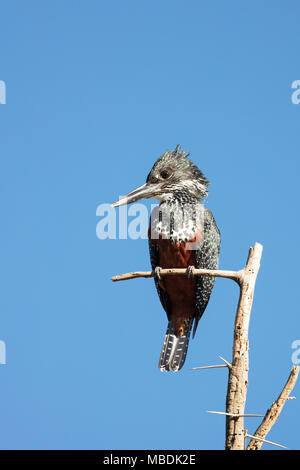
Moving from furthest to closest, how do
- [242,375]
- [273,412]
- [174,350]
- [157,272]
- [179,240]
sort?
[174,350] → [179,240] → [157,272] → [273,412] → [242,375]

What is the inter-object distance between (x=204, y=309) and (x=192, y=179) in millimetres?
1627

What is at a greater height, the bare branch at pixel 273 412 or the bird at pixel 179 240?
the bird at pixel 179 240

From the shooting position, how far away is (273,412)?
20.8ft

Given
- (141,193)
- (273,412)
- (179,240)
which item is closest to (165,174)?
(141,193)

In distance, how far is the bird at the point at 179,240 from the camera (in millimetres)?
7910

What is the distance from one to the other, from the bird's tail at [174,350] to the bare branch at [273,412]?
1849 mm

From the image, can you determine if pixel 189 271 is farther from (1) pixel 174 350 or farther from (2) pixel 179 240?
(1) pixel 174 350

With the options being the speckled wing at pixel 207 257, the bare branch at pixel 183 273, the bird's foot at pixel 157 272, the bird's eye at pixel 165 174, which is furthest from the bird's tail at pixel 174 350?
the bird's eye at pixel 165 174

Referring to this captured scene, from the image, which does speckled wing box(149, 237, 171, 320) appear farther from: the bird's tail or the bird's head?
the bird's head

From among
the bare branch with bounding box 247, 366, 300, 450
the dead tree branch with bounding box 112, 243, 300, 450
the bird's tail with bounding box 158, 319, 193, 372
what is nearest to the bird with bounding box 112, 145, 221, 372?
the bird's tail with bounding box 158, 319, 193, 372

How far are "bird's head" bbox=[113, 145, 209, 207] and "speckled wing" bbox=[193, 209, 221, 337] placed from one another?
13.4 inches

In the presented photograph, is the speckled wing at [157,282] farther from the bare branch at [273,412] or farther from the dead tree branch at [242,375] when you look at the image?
the bare branch at [273,412]

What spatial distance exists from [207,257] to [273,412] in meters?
2.22

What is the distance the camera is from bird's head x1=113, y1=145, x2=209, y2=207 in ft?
26.9
